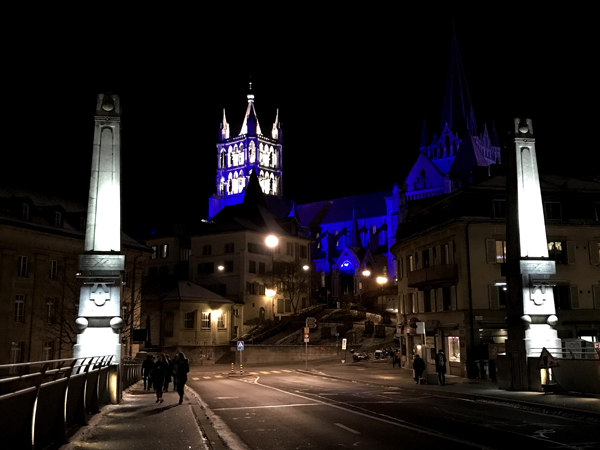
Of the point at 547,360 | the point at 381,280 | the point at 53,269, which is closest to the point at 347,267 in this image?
the point at 381,280

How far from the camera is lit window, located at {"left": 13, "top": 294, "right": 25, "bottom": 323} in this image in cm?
4612

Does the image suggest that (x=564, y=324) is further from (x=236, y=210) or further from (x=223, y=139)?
(x=223, y=139)

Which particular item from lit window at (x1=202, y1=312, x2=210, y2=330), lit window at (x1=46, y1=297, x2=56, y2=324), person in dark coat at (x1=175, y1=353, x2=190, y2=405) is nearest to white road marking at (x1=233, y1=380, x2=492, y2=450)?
person in dark coat at (x1=175, y1=353, x2=190, y2=405)

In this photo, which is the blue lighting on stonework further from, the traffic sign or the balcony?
the traffic sign

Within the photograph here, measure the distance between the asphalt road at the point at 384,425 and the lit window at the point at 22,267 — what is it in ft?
96.2

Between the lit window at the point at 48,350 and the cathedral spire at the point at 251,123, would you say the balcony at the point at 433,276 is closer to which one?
the lit window at the point at 48,350

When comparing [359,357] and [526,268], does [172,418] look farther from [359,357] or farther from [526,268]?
[359,357]

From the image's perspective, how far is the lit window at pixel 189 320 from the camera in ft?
220

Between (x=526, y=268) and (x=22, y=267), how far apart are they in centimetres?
3613

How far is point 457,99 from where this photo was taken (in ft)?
466

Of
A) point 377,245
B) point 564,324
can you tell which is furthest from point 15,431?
point 377,245

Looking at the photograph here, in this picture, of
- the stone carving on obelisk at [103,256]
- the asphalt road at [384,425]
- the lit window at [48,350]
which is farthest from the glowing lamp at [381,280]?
the stone carving on obelisk at [103,256]

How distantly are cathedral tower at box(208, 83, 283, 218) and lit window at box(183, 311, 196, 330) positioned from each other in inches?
3748

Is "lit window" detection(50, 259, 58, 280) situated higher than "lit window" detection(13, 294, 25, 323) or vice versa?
"lit window" detection(50, 259, 58, 280)
